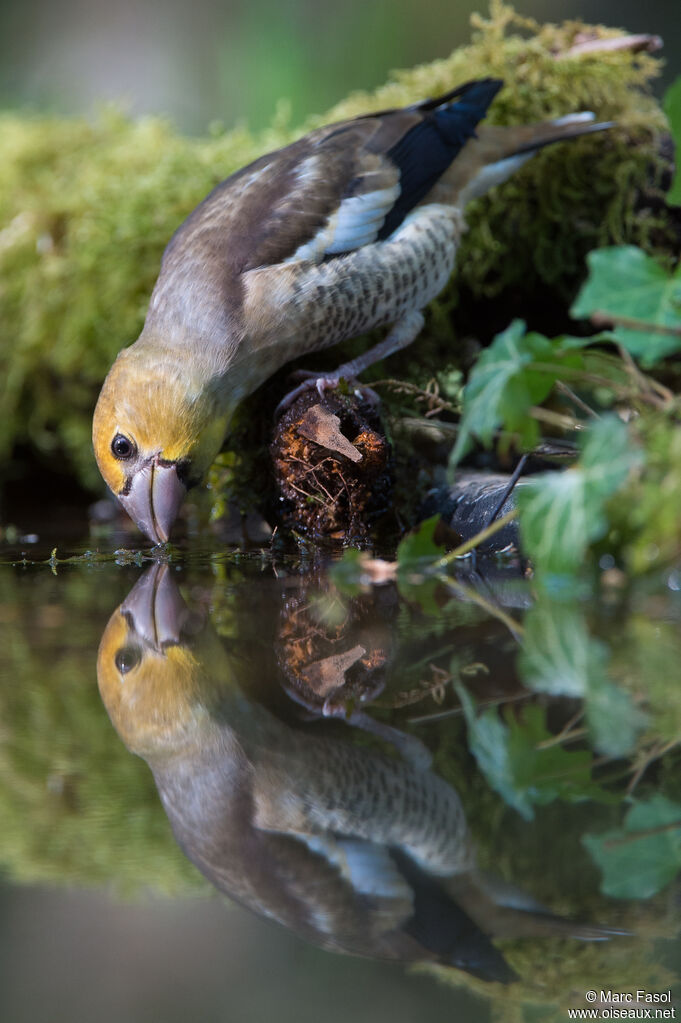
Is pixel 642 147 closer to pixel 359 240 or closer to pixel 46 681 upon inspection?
pixel 359 240

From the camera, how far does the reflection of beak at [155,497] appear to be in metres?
2.59

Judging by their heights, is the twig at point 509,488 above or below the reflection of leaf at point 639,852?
below

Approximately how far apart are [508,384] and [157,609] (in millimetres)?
885

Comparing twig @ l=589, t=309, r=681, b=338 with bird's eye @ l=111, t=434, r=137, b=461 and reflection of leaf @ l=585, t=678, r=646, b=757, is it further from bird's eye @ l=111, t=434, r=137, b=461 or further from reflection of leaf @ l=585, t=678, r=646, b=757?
bird's eye @ l=111, t=434, r=137, b=461

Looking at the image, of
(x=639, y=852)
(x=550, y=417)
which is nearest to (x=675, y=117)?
(x=550, y=417)

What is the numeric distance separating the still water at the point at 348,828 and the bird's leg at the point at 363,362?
4.46ft

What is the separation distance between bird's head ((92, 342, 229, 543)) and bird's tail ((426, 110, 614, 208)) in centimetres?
133

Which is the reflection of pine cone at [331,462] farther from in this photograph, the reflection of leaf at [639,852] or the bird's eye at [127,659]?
the reflection of leaf at [639,852]

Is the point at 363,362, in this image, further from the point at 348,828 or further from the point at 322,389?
the point at 348,828

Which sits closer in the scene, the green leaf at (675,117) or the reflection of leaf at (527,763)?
the reflection of leaf at (527,763)

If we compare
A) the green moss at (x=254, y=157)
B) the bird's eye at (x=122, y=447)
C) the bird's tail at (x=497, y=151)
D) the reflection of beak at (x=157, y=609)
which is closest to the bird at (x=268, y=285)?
the bird's eye at (x=122, y=447)

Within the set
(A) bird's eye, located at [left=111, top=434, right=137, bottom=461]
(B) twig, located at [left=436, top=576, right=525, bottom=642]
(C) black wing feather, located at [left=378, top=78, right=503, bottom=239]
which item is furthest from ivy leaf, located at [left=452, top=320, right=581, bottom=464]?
(C) black wing feather, located at [left=378, top=78, right=503, bottom=239]

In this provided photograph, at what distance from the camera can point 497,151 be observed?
11.1ft

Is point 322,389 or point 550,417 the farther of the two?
point 322,389
